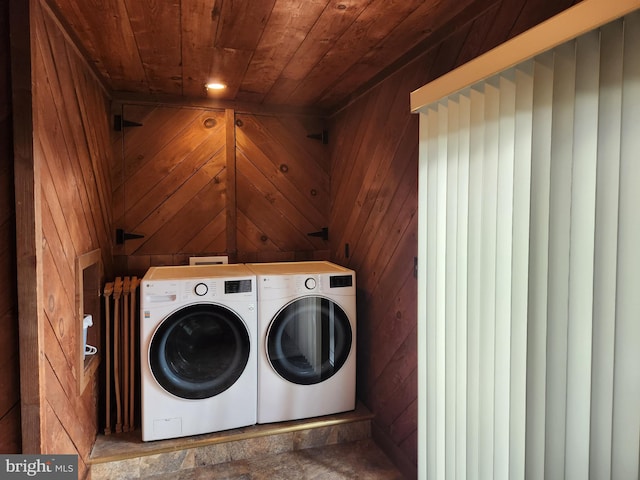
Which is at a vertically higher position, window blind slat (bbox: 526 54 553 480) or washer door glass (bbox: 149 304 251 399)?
window blind slat (bbox: 526 54 553 480)

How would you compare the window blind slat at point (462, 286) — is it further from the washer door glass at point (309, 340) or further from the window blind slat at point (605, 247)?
the washer door glass at point (309, 340)

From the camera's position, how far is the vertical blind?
0.96 metres

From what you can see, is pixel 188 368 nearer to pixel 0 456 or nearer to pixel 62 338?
pixel 62 338

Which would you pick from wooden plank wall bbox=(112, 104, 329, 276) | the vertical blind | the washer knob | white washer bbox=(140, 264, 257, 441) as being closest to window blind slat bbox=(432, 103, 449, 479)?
the vertical blind

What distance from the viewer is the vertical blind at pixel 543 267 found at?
0.96 meters

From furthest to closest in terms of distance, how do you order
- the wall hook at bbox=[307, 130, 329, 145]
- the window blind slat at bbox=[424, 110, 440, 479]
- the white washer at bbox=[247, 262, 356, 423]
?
the wall hook at bbox=[307, 130, 329, 145]
the white washer at bbox=[247, 262, 356, 423]
the window blind slat at bbox=[424, 110, 440, 479]

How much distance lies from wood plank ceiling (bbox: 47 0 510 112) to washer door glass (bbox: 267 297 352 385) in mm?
1417

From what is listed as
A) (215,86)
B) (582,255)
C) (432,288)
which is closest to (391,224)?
(432,288)

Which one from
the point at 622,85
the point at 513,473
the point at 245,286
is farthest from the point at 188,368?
the point at 622,85

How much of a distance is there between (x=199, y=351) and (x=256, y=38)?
1.73 meters

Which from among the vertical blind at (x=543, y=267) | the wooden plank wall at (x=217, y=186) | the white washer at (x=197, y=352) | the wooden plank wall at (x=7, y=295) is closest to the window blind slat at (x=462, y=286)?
the vertical blind at (x=543, y=267)

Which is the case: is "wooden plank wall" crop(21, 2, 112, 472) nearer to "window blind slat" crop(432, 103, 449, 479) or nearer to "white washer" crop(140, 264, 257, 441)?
"white washer" crop(140, 264, 257, 441)

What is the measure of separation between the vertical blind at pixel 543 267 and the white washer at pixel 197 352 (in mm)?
1231

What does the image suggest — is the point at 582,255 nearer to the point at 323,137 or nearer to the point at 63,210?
the point at 63,210
